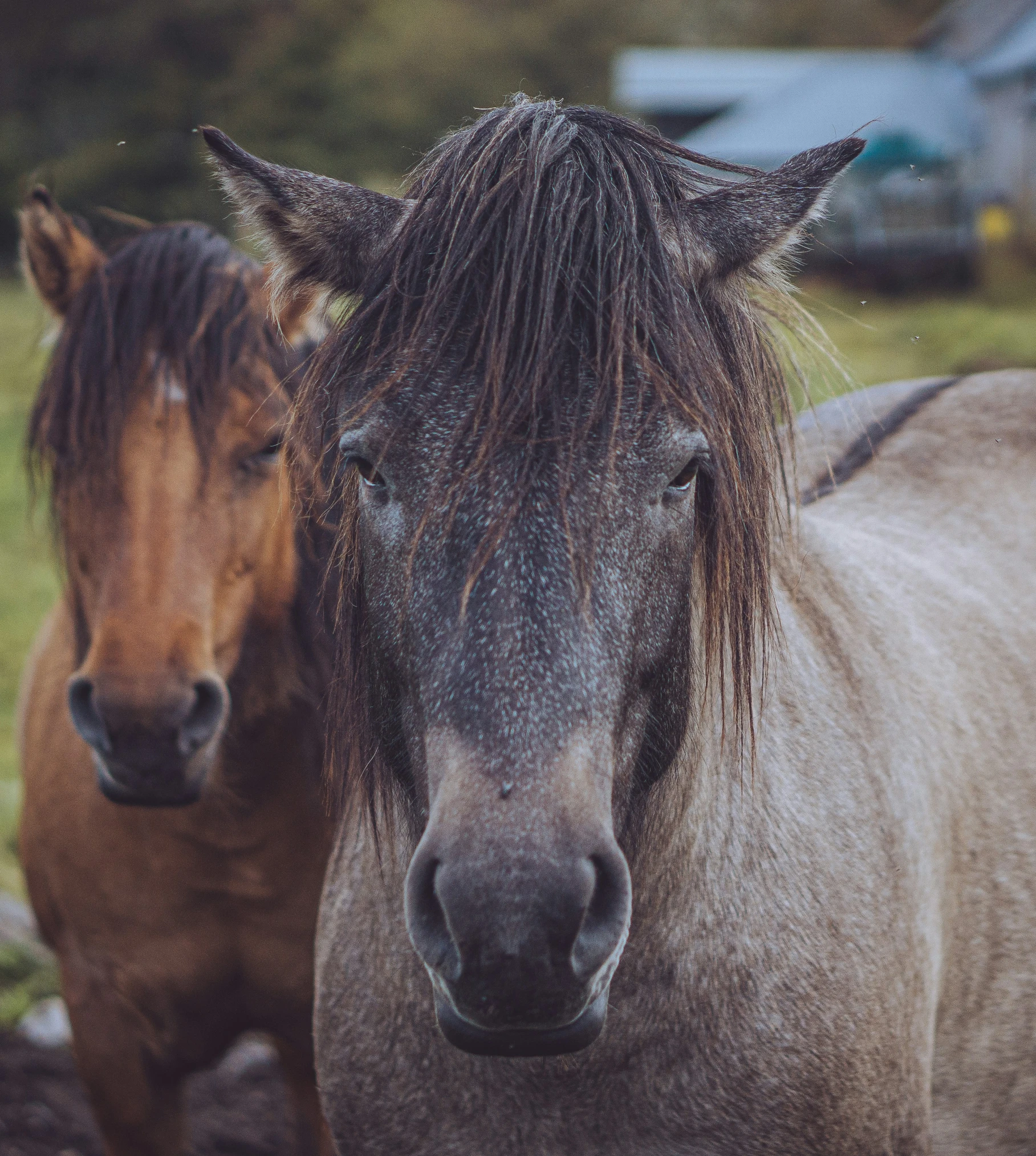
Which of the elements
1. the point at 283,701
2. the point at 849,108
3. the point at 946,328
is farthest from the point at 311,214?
the point at 849,108

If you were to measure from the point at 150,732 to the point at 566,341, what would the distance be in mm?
1253

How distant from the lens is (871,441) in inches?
111

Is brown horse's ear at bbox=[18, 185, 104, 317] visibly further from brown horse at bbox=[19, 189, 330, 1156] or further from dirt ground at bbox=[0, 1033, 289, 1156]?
dirt ground at bbox=[0, 1033, 289, 1156]

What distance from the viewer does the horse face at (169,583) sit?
226cm

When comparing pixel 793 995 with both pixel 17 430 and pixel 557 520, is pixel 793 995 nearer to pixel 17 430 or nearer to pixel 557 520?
pixel 557 520

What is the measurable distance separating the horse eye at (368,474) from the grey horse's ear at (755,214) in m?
0.56

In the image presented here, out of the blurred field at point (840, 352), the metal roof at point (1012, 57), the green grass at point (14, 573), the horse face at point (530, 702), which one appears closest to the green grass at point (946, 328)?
the blurred field at point (840, 352)

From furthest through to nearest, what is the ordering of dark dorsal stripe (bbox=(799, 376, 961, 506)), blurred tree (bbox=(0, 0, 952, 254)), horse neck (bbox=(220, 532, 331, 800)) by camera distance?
1. blurred tree (bbox=(0, 0, 952, 254))
2. dark dorsal stripe (bbox=(799, 376, 961, 506))
3. horse neck (bbox=(220, 532, 331, 800))

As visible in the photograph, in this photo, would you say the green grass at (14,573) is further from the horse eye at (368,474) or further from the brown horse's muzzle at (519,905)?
the brown horse's muzzle at (519,905)

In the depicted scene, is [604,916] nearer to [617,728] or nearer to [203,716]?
[617,728]

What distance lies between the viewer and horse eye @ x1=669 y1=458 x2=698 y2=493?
5.06ft

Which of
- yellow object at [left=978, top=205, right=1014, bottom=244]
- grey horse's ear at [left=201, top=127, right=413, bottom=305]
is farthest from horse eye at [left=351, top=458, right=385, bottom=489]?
yellow object at [left=978, top=205, right=1014, bottom=244]

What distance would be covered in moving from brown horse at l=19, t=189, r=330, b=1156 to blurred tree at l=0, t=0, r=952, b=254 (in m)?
18.8

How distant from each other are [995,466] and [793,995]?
173 cm
